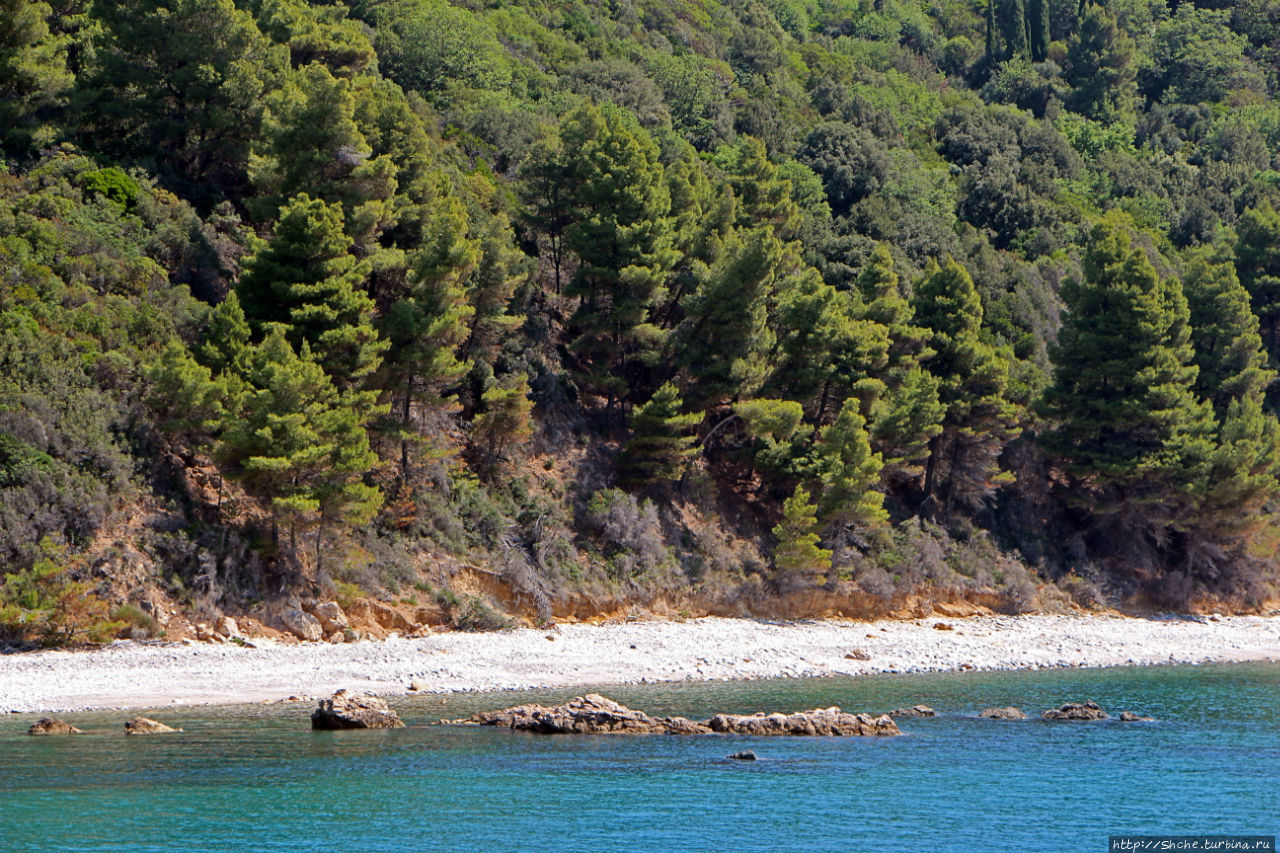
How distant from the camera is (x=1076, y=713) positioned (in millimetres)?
30156

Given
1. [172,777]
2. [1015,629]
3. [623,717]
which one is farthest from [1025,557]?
[172,777]

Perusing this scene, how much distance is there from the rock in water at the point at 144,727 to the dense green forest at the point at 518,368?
7626 millimetres

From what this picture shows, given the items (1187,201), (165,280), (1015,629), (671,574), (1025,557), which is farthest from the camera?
(1187,201)

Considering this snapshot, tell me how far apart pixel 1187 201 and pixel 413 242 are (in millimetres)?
63094

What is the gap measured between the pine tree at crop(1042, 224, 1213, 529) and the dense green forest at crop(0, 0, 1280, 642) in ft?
0.56

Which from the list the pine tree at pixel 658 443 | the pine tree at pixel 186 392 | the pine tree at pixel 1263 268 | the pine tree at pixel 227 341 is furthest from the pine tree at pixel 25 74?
the pine tree at pixel 1263 268

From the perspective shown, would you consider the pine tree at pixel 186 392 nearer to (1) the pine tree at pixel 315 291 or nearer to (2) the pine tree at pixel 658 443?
(1) the pine tree at pixel 315 291

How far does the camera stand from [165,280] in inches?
1658

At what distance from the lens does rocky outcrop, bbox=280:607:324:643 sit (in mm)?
36250

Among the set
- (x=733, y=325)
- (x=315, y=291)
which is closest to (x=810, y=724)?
(x=315, y=291)

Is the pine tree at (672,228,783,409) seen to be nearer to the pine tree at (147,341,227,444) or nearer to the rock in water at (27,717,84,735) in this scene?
the pine tree at (147,341,227,444)

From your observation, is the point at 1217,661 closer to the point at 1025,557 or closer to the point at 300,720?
the point at 1025,557

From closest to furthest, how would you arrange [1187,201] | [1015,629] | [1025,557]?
[1015,629] → [1025,557] → [1187,201]

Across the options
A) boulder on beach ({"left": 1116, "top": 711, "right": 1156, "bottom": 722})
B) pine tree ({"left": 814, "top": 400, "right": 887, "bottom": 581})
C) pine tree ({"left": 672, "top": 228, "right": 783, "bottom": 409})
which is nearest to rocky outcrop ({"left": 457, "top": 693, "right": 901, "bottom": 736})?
boulder on beach ({"left": 1116, "top": 711, "right": 1156, "bottom": 722})
